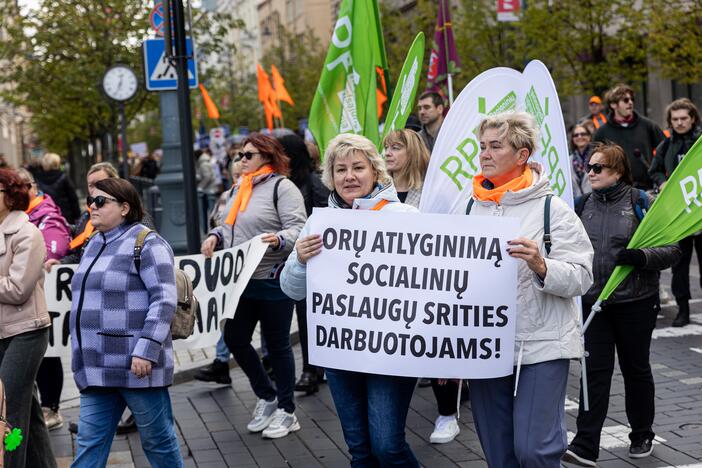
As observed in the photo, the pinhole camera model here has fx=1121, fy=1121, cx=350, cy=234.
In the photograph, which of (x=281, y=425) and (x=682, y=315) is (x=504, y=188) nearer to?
(x=281, y=425)

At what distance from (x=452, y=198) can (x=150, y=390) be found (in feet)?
5.89

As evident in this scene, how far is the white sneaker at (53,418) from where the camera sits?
7605 millimetres

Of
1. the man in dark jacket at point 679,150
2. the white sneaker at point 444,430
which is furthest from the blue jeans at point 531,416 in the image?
the man in dark jacket at point 679,150

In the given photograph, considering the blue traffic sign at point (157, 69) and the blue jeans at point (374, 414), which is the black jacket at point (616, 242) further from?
the blue traffic sign at point (157, 69)

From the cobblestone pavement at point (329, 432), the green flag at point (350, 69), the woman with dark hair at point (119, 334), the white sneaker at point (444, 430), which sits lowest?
the cobblestone pavement at point (329, 432)

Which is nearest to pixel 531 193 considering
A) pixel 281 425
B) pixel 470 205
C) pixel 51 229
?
pixel 470 205

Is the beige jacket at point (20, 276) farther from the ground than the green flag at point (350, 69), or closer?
closer

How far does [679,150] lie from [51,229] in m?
5.78

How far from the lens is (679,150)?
1017 centimetres

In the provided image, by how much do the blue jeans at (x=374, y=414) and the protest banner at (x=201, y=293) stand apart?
2616 millimetres

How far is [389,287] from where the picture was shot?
14.9ft

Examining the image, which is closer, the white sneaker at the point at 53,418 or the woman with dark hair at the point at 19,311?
the woman with dark hair at the point at 19,311

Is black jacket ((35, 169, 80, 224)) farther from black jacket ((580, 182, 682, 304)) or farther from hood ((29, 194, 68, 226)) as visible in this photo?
black jacket ((580, 182, 682, 304))

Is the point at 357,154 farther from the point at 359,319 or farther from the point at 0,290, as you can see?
the point at 0,290
